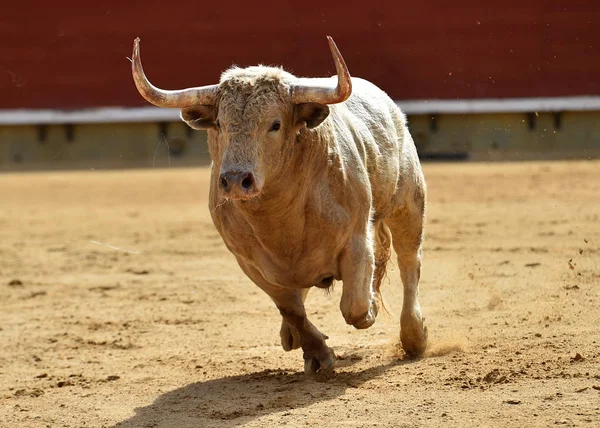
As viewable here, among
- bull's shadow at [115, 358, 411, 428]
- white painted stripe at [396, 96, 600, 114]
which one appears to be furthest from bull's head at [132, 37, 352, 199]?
white painted stripe at [396, 96, 600, 114]

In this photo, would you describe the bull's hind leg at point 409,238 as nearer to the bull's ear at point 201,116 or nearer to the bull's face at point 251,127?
the bull's face at point 251,127

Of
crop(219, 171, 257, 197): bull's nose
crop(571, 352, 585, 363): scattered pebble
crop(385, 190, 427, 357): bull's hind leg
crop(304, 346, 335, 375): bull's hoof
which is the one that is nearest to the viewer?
crop(219, 171, 257, 197): bull's nose

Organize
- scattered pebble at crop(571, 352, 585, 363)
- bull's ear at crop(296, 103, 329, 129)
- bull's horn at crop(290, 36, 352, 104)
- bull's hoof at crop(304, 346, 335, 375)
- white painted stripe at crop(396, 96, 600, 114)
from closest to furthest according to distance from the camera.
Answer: bull's horn at crop(290, 36, 352, 104) < bull's ear at crop(296, 103, 329, 129) < scattered pebble at crop(571, 352, 585, 363) < bull's hoof at crop(304, 346, 335, 375) < white painted stripe at crop(396, 96, 600, 114)

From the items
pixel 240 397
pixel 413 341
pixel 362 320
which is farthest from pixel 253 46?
pixel 240 397

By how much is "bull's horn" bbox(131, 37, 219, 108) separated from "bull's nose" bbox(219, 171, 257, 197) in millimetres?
430

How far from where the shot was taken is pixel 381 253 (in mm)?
4508

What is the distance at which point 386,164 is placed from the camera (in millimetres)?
4117

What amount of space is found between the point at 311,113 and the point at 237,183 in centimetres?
48

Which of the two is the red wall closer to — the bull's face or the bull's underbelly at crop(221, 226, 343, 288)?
the bull's underbelly at crop(221, 226, 343, 288)

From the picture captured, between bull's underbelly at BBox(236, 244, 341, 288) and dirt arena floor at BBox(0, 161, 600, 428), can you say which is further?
bull's underbelly at BBox(236, 244, 341, 288)

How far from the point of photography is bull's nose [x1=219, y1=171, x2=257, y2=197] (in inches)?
121

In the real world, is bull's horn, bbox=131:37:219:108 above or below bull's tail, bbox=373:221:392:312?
above

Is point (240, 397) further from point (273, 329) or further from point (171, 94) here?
point (273, 329)

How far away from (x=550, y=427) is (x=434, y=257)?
3.50 metres
